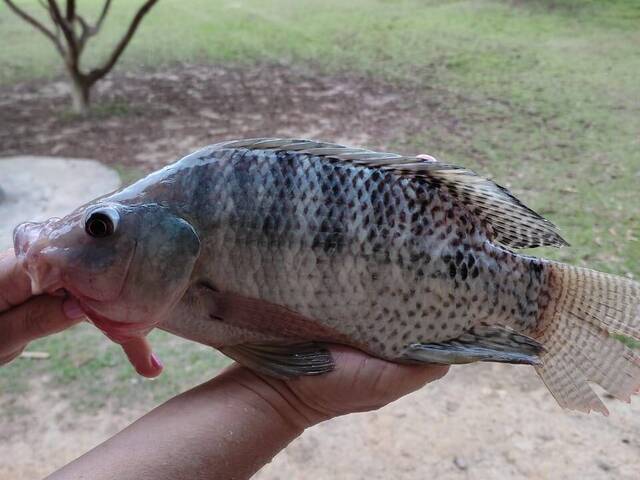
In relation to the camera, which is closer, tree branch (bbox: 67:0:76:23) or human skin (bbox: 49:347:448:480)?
human skin (bbox: 49:347:448:480)

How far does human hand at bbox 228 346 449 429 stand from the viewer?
1.39 meters

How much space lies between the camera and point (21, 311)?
151 centimetres

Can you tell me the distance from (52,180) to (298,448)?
3.25 metres

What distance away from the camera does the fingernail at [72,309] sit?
1.34 meters

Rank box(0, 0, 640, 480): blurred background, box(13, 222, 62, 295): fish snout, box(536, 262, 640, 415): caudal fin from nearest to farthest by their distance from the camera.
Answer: box(13, 222, 62, 295): fish snout
box(536, 262, 640, 415): caudal fin
box(0, 0, 640, 480): blurred background

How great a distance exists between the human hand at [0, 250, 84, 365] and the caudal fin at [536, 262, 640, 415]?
102cm

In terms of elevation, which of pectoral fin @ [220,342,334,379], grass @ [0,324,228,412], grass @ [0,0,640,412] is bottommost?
grass @ [0,324,228,412]

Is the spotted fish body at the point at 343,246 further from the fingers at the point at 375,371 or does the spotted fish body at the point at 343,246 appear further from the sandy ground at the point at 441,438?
the sandy ground at the point at 441,438

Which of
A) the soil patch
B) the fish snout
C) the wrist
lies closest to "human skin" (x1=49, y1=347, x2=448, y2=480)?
the wrist

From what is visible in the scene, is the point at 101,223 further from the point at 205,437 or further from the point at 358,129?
the point at 358,129

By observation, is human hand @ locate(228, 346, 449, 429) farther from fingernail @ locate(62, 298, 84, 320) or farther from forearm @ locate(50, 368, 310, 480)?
fingernail @ locate(62, 298, 84, 320)

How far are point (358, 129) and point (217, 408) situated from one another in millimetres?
4672

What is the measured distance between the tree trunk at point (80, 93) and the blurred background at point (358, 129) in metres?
0.01

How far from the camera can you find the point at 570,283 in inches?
58.2
